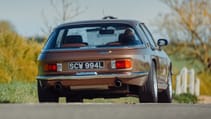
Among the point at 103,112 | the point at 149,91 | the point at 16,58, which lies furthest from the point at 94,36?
the point at 16,58

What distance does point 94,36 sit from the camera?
14.0 metres

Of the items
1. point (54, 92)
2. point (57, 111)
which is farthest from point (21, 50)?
point (57, 111)

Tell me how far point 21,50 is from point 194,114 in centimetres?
1588

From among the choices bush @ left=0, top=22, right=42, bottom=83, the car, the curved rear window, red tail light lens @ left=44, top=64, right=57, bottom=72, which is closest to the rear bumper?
the car

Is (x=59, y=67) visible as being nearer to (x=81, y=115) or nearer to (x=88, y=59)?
(x=88, y=59)

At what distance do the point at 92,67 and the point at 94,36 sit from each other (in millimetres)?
1332

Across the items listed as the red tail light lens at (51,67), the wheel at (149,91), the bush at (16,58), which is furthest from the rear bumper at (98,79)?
Answer: the bush at (16,58)

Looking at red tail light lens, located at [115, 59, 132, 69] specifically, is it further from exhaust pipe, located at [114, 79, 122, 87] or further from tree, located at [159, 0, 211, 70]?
tree, located at [159, 0, 211, 70]

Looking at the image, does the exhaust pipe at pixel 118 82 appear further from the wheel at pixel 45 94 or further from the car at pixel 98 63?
the wheel at pixel 45 94

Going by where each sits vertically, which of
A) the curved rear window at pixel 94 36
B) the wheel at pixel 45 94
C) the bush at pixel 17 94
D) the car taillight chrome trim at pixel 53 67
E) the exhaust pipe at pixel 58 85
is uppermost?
the curved rear window at pixel 94 36

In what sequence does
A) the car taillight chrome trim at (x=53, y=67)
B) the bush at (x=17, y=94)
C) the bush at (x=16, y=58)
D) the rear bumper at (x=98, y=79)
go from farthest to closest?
the bush at (x=16, y=58) < the bush at (x=17, y=94) < the car taillight chrome trim at (x=53, y=67) < the rear bumper at (x=98, y=79)

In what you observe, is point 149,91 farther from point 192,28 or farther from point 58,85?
point 192,28

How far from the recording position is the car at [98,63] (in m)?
12.8

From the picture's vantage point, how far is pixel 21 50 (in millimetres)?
24719
